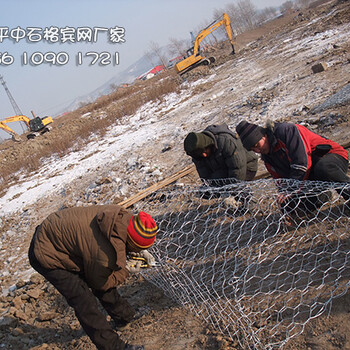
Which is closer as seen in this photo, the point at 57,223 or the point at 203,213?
the point at 57,223

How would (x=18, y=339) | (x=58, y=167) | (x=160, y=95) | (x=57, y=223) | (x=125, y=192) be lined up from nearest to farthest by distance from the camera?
(x=57, y=223) → (x=18, y=339) → (x=125, y=192) → (x=58, y=167) → (x=160, y=95)

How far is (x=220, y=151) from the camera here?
2836 millimetres

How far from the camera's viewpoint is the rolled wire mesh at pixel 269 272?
187 centimetres

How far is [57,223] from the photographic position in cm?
181

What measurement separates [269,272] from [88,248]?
1.35 m

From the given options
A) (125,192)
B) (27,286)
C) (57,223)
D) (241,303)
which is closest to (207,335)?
(241,303)

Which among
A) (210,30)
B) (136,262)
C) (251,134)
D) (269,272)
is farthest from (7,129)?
(269,272)

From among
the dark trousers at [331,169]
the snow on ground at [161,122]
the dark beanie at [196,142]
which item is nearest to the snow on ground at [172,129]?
the snow on ground at [161,122]

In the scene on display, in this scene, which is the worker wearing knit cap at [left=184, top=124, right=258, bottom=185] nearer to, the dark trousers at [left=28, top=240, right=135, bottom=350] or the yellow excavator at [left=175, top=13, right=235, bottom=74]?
the dark trousers at [left=28, top=240, right=135, bottom=350]

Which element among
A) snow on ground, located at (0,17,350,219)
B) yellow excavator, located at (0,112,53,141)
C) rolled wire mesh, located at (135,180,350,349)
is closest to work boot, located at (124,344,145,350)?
rolled wire mesh, located at (135,180,350,349)

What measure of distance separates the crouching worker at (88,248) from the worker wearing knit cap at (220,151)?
43.2 inches

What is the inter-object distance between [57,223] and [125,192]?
311 cm

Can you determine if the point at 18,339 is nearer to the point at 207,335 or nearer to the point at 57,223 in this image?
the point at 57,223

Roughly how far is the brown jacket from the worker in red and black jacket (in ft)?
3.56
